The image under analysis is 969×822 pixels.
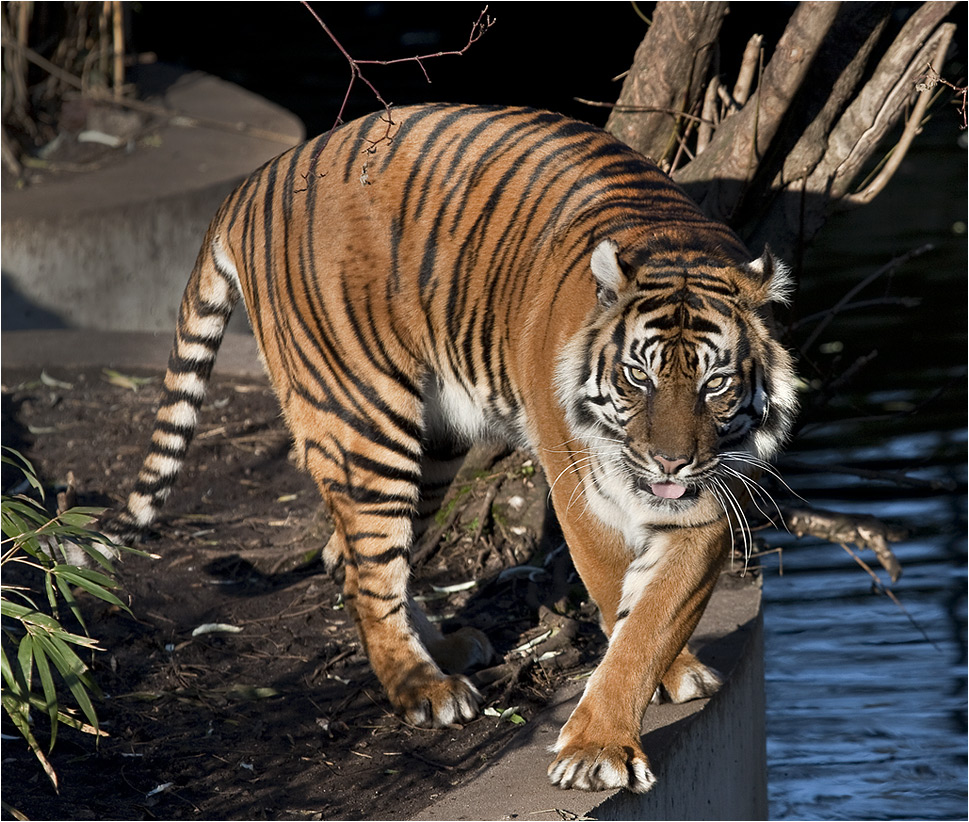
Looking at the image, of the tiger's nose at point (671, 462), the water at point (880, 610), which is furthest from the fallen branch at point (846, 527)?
the tiger's nose at point (671, 462)

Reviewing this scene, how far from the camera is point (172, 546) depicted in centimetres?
436

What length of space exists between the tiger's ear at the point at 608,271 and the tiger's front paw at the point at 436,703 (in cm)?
109

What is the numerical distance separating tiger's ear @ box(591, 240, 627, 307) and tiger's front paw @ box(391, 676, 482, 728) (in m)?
1.09

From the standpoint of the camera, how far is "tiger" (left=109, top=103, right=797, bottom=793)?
2.74m

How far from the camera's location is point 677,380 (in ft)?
8.82

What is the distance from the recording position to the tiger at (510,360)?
9.00ft

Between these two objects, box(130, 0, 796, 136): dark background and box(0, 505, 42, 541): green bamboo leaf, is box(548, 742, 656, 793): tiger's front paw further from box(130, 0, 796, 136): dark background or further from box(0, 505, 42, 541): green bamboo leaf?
box(130, 0, 796, 136): dark background

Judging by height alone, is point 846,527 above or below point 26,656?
below

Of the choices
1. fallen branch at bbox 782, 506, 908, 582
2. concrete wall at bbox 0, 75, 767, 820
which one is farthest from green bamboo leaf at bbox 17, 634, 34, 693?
fallen branch at bbox 782, 506, 908, 582

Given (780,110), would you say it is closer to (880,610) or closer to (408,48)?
(880,610)

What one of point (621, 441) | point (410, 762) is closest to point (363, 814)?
point (410, 762)

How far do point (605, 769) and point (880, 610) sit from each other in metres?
2.90

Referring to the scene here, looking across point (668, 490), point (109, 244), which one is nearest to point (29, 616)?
point (668, 490)

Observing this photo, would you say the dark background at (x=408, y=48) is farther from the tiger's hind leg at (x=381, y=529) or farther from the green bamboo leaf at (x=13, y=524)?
the green bamboo leaf at (x=13, y=524)
